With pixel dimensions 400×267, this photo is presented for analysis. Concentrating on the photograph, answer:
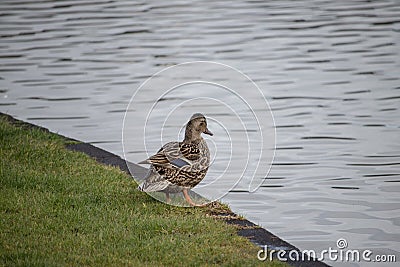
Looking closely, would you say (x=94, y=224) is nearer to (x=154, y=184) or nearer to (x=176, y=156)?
(x=154, y=184)

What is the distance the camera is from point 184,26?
23.2 meters

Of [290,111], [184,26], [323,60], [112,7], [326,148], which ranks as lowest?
[326,148]

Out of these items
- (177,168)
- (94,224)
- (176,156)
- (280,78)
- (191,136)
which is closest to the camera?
(94,224)

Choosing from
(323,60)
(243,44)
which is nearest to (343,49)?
(323,60)

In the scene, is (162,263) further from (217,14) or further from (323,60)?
(217,14)

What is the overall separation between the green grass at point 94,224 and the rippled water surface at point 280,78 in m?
1.47

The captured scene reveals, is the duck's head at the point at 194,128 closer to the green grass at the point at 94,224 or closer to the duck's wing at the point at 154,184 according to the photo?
the duck's wing at the point at 154,184

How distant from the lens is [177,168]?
26.7 feet

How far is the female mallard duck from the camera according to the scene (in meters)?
8.16

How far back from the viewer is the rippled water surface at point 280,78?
977cm

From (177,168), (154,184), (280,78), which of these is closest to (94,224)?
(154,184)

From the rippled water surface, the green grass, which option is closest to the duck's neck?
the green grass

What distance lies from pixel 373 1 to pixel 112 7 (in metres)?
8.05

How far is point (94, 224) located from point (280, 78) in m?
9.57
